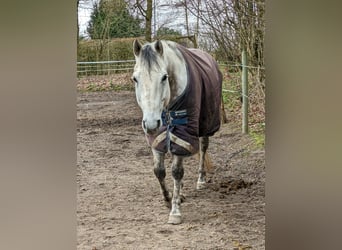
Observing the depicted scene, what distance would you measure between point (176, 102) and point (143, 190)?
1.28 feet

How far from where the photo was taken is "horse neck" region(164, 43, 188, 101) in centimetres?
187

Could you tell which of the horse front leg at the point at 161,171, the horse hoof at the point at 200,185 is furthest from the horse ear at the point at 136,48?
the horse hoof at the point at 200,185

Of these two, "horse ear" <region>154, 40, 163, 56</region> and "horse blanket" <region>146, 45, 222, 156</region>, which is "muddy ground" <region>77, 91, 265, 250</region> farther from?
"horse ear" <region>154, 40, 163, 56</region>

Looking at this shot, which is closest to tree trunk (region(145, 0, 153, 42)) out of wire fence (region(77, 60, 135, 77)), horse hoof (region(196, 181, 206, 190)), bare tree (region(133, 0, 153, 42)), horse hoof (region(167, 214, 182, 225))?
bare tree (region(133, 0, 153, 42))

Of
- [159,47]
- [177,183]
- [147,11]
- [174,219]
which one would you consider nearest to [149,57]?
[159,47]

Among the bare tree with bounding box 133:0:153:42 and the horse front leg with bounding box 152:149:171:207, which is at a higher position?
the bare tree with bounding box 133:0:153:42

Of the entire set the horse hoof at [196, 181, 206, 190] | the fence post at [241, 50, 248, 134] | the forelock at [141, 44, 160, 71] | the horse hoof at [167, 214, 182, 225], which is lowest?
the horse hoof at [167, 214, 182, 225]

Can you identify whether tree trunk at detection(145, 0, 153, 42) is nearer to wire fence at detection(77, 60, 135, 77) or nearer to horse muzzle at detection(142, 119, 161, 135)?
wire fence at detection(77, 60, 135, 77)

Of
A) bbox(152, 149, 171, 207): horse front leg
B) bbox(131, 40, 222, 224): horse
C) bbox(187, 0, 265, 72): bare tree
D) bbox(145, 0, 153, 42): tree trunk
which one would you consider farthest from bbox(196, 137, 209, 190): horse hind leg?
bbox(145, 0, 153, 42): tree trunk
